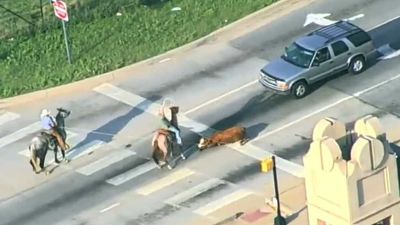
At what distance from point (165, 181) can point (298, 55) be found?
6570 millimetres

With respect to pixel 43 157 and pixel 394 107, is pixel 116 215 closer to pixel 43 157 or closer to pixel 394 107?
pixel 43 157

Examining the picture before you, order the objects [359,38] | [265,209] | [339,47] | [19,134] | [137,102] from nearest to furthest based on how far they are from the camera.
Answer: [265,209]
[19,134]
[339,47]
[359,38]
[137,102]

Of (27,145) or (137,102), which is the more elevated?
(137,102)

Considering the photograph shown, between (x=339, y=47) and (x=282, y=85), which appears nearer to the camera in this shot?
(x=282, y=85)

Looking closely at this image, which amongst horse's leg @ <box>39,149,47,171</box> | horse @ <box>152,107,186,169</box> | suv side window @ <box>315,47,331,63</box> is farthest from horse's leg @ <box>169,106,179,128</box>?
suv side window @ <box>315,47,331,63</box>

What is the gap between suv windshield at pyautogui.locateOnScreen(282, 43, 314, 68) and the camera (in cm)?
4075

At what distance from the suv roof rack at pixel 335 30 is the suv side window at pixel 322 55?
0.36m

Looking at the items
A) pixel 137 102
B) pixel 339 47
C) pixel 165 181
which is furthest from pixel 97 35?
pixel 165 181

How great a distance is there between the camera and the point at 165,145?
37.0 m

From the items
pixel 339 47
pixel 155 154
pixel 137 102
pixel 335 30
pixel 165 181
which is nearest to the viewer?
pixel 165 181

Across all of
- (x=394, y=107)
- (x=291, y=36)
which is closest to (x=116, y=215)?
(x=394, y=107)

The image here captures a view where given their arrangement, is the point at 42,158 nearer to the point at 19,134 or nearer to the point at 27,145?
the point at 27,145

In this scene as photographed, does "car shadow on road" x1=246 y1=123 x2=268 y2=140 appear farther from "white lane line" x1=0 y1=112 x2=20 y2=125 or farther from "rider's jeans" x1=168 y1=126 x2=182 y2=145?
"white lane line" x1=0 y1=112 x2=20 y2=125

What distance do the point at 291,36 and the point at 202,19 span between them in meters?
3.37
